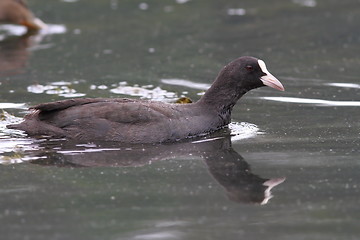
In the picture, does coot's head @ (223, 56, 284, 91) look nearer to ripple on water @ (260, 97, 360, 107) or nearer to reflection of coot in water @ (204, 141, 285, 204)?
reflection of coot in water @ (204, 141, 285, 204)

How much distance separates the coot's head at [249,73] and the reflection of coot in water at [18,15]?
29.0 feet

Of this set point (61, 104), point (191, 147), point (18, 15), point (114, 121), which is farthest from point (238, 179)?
point (18, 15)

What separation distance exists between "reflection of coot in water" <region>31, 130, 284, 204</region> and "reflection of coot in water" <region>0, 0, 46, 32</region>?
9313 millimetres

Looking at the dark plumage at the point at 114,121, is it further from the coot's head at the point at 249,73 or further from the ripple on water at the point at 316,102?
the ripple on water at the point at 316,102

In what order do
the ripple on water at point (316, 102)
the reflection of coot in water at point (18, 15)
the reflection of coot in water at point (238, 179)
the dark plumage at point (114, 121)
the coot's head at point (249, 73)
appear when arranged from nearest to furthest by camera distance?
the reflection of coot in water at point (238, 179) < the dark plumage at point (114, 121) < the coot's head at point (249, 73) < the ripple on water at point (316, 102) < the reflection of coot in water at point (18, 15)

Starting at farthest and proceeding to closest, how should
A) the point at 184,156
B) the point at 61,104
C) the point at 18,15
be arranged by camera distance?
the point at 18,15 → the point at 61,104 → the point at 184,156

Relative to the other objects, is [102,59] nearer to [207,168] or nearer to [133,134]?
[133,134]

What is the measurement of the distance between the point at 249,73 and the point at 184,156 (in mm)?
1559

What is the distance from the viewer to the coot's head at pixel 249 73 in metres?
9.82

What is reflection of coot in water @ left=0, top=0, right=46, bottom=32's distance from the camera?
17.8m

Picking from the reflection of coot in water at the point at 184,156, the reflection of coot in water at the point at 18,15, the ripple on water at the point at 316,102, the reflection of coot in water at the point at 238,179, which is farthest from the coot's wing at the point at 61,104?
the reflection of coot in water at the point at 18,15

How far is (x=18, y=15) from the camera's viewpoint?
17.9 meters

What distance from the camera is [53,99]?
1155 centimetres

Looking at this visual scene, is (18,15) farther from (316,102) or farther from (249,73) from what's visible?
(249,73)
